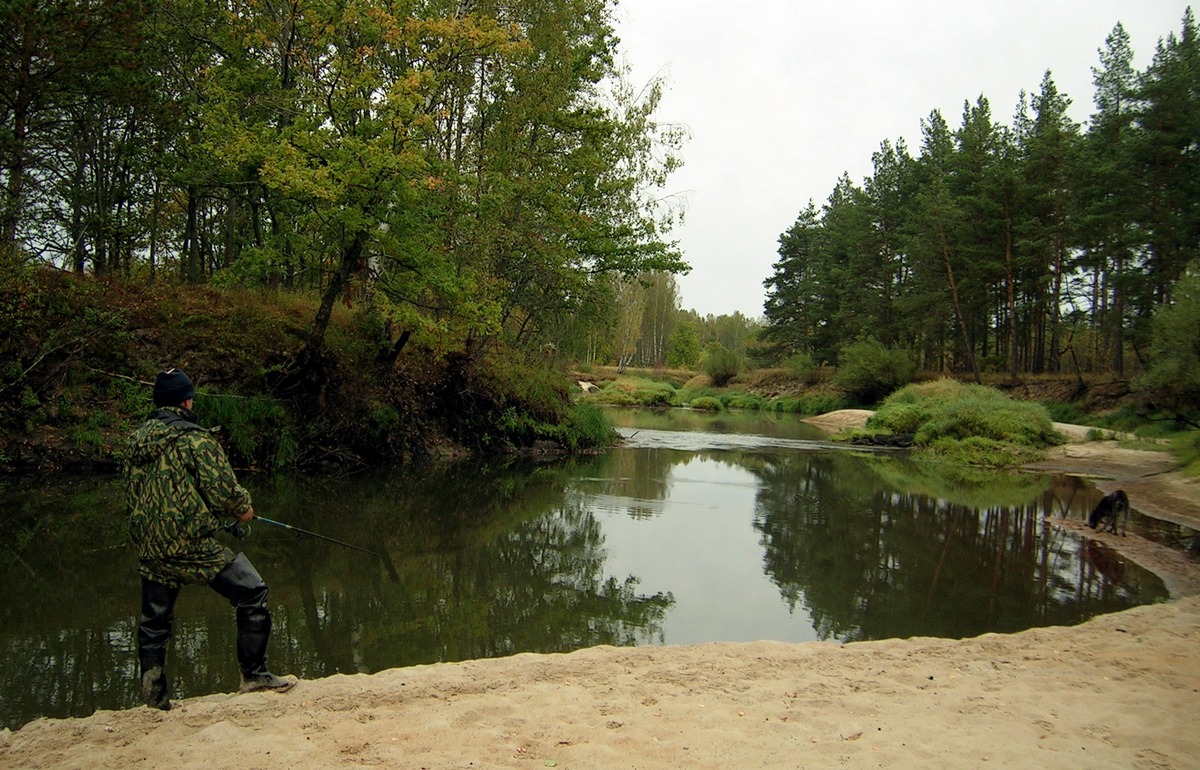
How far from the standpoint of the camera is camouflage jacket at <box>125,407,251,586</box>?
4566mm

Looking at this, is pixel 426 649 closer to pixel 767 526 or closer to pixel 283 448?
pixel 767 526

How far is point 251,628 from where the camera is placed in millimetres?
4930

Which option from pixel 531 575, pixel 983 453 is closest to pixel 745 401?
pixel 983 453

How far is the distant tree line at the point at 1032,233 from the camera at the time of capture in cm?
2977

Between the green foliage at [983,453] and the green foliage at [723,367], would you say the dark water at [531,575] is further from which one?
the green foliage at [723,367]

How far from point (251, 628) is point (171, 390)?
1638 millimetres

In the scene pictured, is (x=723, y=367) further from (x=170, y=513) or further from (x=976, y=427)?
(x=170, y=513)

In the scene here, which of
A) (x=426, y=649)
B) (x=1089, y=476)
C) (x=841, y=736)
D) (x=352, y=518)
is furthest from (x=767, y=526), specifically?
(x=1089, y=476)

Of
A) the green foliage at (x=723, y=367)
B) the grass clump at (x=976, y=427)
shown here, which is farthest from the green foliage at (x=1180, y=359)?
the green foliage at (x=723, y=367)

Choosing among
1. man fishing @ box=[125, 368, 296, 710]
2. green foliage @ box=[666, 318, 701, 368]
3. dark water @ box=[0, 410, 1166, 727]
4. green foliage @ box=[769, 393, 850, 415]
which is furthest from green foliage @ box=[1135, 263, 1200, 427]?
green foliage @ box=[666, 318, 701, 368]

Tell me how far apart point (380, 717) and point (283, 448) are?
41.6 feet

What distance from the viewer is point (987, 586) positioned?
938cm

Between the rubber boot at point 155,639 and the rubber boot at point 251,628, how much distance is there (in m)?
0.33

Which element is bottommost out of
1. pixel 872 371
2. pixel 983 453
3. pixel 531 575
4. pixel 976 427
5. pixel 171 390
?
pixel 531 575
